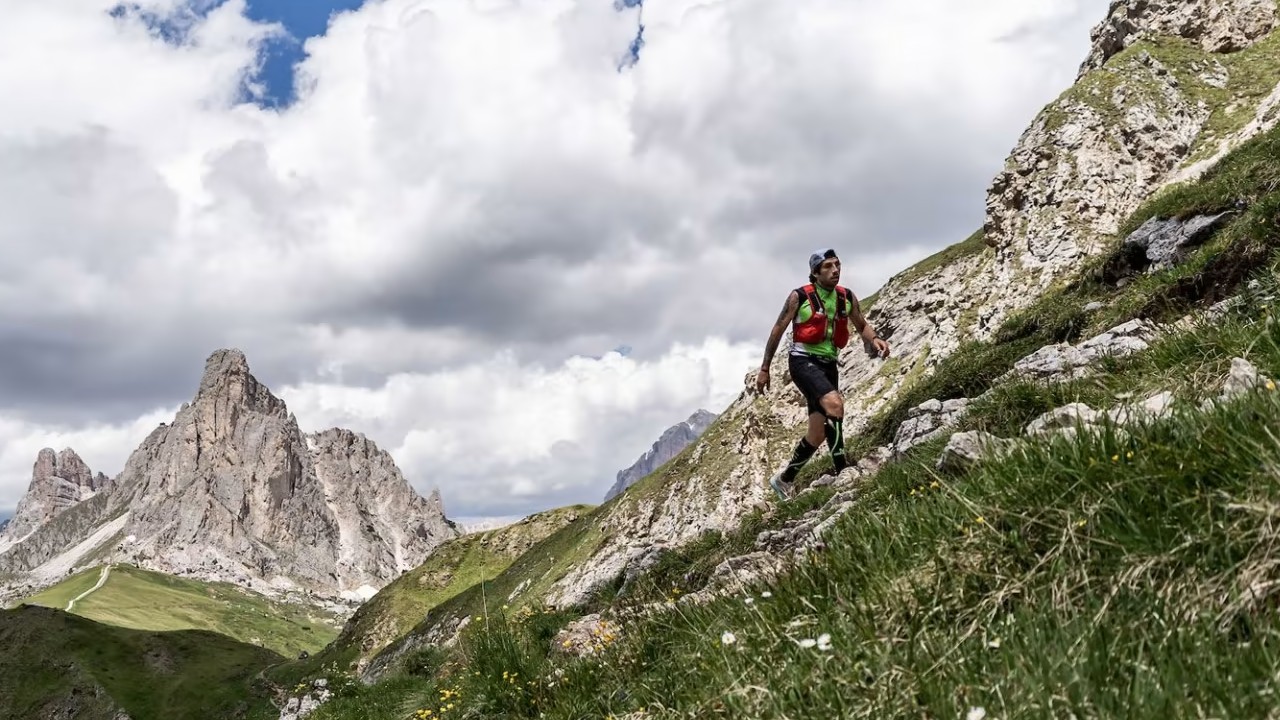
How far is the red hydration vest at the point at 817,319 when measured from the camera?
1307 centimetres

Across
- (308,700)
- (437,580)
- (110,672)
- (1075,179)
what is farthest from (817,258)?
(110,672)

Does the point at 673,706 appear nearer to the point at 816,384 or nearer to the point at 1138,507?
the point at 1138,507

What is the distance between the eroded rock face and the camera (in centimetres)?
5641

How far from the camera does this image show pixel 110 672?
142 meters

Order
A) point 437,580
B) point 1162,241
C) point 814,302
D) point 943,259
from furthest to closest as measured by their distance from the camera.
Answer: point 437,580
point 943,259
point 1162,241
point 814,302

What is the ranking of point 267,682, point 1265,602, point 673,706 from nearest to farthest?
1. point 1265,602
2. point 673,706
3. point 267,682

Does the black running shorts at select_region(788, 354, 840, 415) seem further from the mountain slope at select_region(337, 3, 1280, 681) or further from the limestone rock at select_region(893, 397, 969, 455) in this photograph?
the mountain slope at select_region(337, 3, 1280, 681)

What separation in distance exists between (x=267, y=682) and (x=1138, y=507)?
146337mm

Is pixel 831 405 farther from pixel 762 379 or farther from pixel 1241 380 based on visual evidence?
pixel 1241 380

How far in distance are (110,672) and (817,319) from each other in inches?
7054

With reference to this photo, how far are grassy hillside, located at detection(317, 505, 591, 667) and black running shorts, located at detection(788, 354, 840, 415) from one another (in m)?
98.0

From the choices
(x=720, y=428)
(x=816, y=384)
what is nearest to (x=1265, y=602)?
(x=816, y=384)

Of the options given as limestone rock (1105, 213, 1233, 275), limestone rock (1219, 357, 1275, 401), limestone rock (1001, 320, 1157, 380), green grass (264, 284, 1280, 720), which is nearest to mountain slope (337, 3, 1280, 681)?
limestone rock (1105, 213, 1233, 275)

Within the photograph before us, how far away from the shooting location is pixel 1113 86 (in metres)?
54.3
